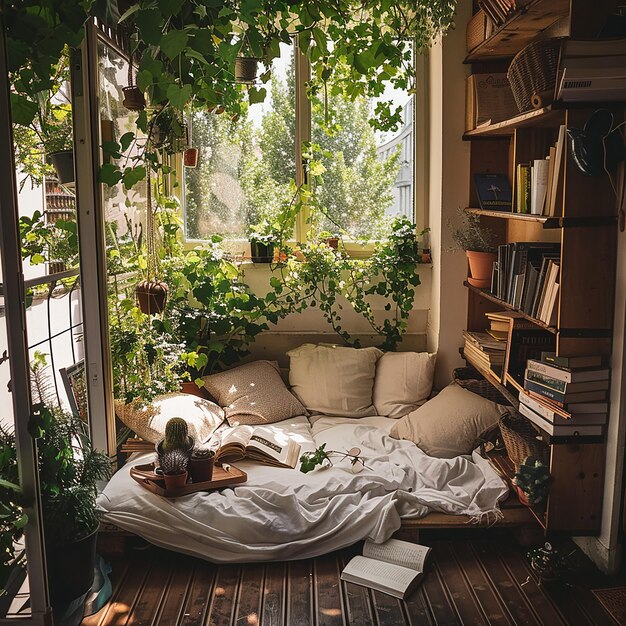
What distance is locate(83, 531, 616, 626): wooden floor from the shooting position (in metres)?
2.72

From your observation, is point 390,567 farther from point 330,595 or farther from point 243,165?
point 243,165

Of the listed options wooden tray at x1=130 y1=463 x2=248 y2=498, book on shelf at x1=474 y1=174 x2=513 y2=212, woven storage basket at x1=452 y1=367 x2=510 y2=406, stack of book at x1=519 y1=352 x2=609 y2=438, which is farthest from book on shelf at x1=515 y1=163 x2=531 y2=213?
wooden tray at x1=130 y1=463 x2=248 y2=498

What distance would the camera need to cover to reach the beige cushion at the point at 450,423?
377cm

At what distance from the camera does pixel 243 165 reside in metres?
4.77

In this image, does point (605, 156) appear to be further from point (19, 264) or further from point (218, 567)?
point (218, 567)

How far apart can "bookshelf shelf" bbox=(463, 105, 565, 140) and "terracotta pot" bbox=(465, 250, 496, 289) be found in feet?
2.17

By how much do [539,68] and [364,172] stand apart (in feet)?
6.29

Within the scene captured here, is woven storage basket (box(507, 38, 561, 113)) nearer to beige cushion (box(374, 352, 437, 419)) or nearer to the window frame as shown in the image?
the window frame

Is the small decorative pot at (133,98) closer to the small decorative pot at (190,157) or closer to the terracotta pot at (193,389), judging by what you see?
the small decorative pot at (190,157)

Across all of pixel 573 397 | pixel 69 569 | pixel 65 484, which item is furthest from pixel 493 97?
pixel 69 569

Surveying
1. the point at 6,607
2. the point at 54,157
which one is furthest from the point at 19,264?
the point at 6,607

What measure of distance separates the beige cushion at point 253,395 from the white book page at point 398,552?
1.22m

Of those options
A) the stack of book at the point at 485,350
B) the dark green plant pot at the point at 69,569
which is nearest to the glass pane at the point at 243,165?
the stack of book at the point at 485,350

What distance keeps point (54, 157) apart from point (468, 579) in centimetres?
244
